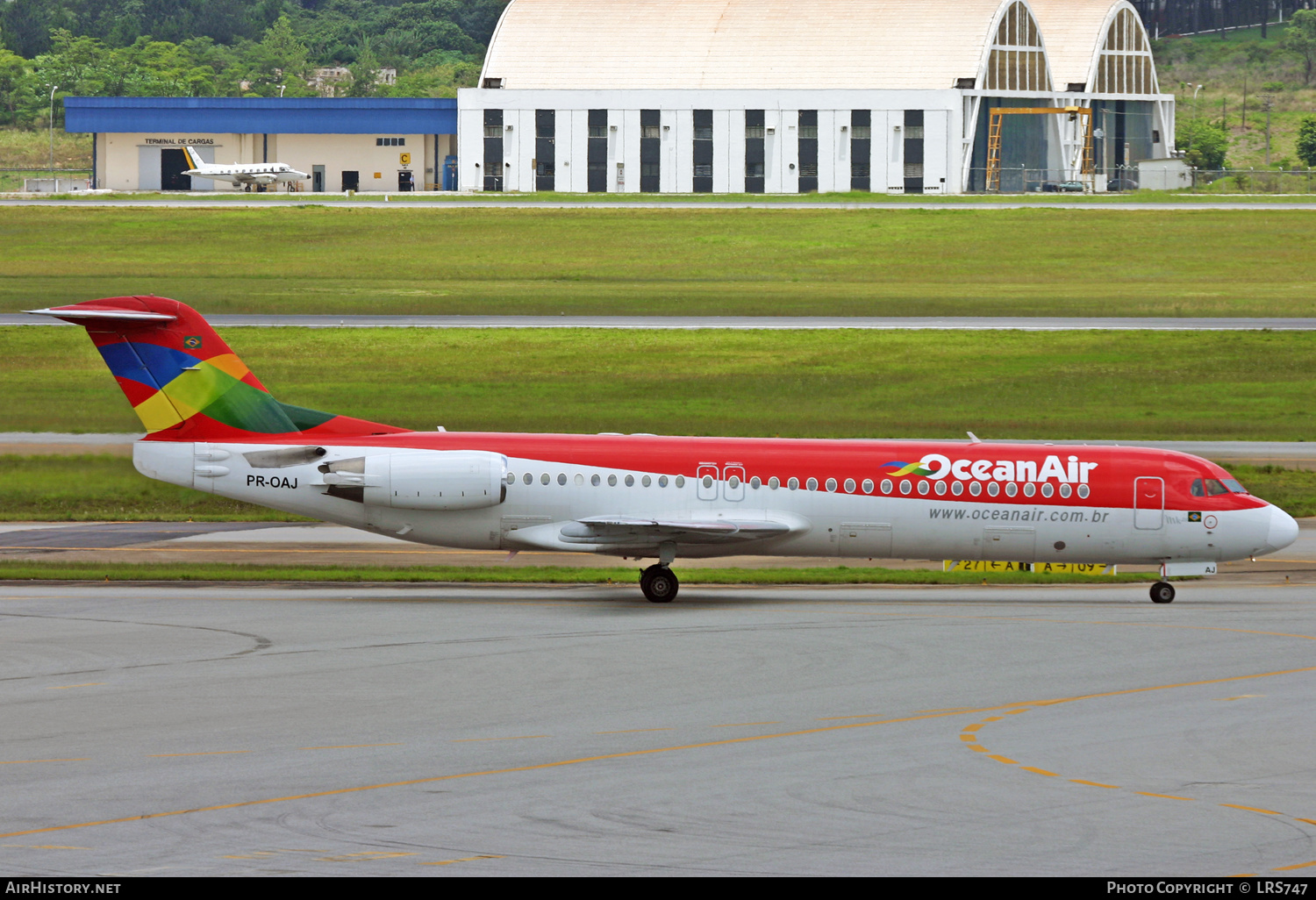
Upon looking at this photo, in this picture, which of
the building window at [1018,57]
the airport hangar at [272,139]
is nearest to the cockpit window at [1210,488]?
the building window at [1018,57]

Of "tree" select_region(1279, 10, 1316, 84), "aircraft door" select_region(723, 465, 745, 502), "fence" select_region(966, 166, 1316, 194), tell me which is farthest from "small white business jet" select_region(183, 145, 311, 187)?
"tree" select_region(1279, 10, 1316, 84)

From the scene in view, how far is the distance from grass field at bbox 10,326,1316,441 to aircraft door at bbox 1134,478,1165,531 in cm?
1744

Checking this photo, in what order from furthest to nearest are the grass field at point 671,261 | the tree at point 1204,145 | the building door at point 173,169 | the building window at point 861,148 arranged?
the tree at point 1204,145 < the building door at point 173,169 < the building window at point 861,148 < the grass field at point 671,261

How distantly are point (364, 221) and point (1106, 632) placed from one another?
3000 inches

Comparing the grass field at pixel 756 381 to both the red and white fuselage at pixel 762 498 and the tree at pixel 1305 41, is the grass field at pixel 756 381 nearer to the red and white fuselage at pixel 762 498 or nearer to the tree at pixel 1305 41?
the red and white fuselage at pixel 762 498

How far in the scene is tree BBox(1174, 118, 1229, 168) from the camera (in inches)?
5876

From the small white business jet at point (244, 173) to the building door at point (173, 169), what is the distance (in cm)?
367

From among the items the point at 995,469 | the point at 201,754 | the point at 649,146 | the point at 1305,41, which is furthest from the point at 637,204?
Answer: the point at 1305,41

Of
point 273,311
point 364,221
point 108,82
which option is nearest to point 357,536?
point 273,311

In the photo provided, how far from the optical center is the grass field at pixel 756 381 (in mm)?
49781

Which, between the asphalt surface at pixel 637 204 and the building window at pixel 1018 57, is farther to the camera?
the building window at pixel 1018 57

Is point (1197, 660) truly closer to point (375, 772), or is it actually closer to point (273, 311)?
point (375, 772)

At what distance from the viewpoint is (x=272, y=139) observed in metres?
133

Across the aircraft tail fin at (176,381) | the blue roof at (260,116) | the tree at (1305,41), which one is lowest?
the aircraft tail fin at (176,381)
